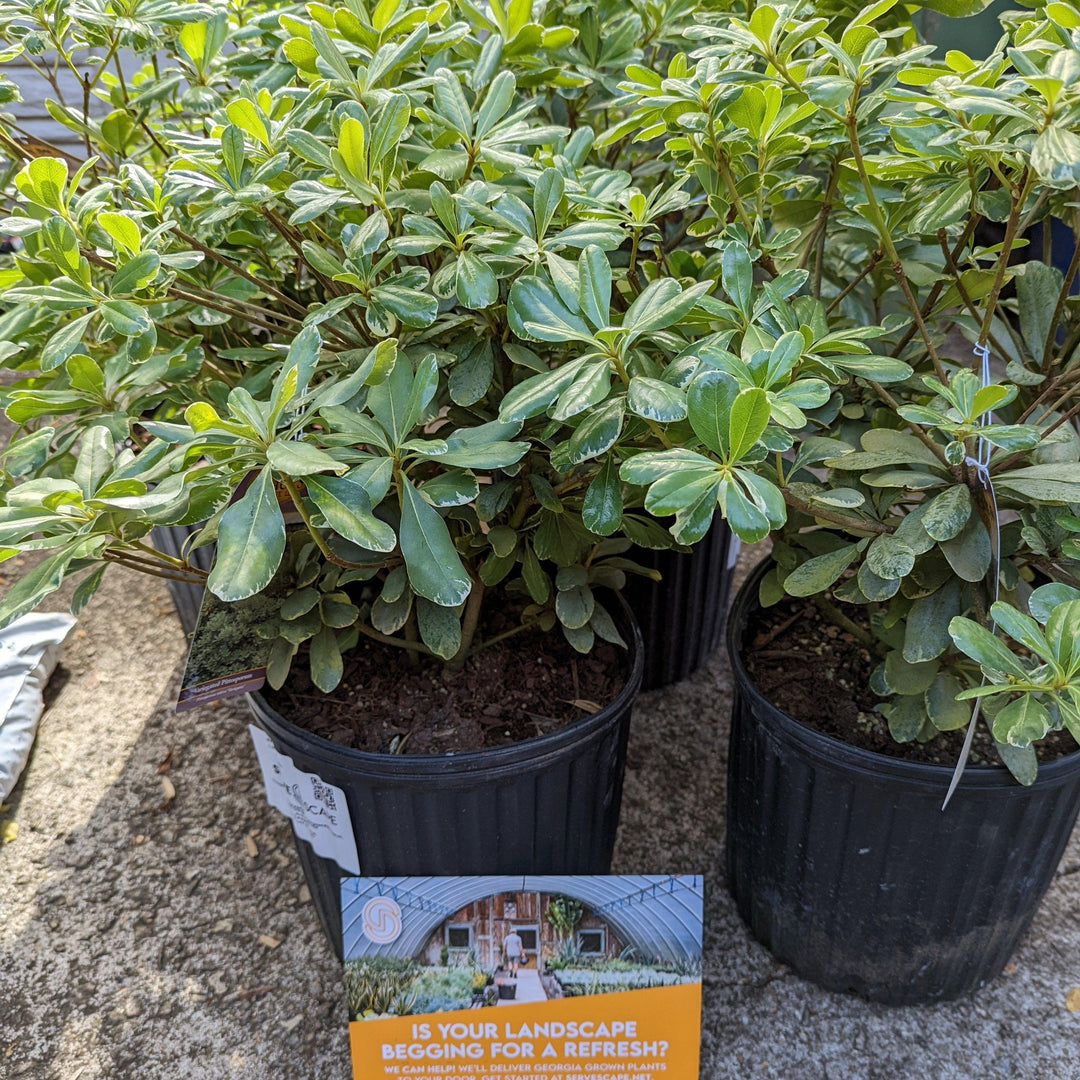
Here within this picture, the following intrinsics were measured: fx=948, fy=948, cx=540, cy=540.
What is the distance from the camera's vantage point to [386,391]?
1.03 m

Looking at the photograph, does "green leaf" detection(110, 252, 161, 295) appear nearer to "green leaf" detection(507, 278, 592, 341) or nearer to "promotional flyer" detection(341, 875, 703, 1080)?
"green leaf" detection(507, 278, 592, 341)

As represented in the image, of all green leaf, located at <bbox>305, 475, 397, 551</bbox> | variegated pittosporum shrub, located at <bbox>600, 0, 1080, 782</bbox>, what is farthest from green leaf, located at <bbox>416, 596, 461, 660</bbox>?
variegated pittosporum shrub, located at <bbox>600, 0, 1080, 782</bbox>

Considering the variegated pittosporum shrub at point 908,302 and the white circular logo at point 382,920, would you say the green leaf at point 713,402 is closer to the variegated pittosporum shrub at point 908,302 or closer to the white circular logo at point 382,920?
the variegated pittosporum shrub at point 908,302

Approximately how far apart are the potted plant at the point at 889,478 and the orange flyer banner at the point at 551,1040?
31 cm

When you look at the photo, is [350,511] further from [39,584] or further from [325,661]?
[325,661]

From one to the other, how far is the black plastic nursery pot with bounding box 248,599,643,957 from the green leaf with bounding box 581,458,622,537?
0.36m

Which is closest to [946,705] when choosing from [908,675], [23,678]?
[908,675]

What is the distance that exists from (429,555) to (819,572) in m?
0.51

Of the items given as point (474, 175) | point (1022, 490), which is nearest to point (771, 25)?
point (474, 175)

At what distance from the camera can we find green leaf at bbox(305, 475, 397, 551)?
896mm

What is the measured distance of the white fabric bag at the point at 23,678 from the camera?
193cm

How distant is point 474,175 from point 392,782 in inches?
31.7

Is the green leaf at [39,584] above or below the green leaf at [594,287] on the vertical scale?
below

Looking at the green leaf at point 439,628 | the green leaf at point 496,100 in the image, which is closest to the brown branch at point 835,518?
the green leaf at point 439,628
